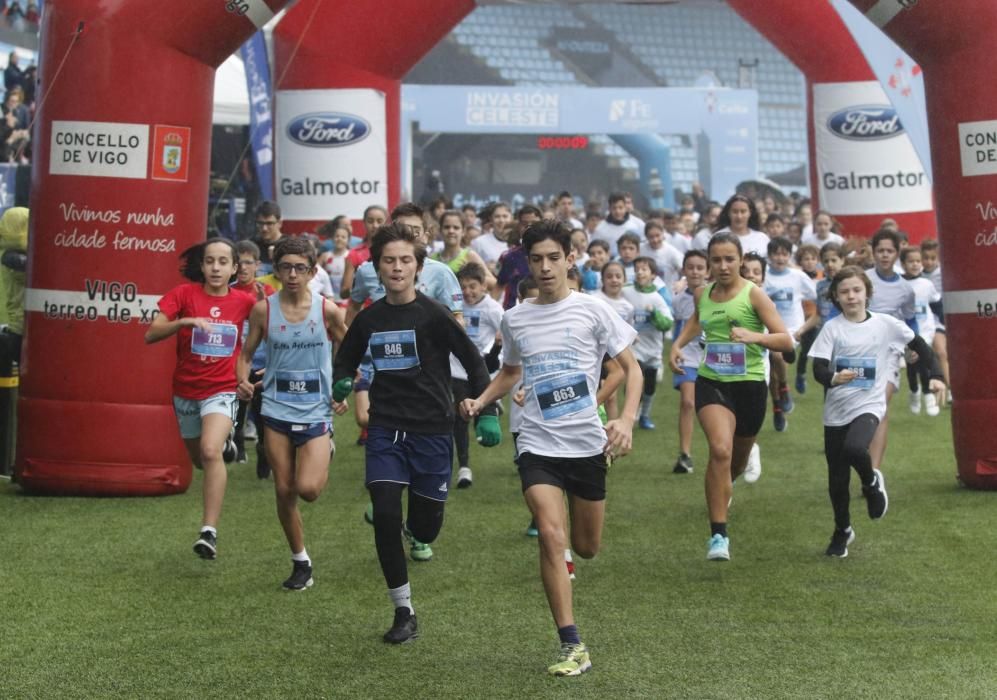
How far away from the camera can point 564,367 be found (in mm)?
5867

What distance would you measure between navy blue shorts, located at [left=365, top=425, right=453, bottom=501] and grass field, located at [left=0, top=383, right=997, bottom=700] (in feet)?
2.02

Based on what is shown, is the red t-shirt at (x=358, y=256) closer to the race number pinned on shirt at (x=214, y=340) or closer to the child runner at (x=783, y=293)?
the race number pinned on shirt at (x=214, y=340)

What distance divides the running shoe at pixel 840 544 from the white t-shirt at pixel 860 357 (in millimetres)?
556

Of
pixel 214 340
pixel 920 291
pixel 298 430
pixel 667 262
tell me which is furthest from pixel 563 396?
pixel 667 262

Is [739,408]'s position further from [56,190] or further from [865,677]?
[56,190]

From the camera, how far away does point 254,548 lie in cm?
806

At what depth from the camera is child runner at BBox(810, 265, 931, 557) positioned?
764 centimetres


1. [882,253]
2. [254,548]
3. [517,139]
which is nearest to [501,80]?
[517,139]

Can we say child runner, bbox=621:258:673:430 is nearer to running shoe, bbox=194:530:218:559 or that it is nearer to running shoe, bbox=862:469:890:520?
running shoe, bbox=862:469:890:520

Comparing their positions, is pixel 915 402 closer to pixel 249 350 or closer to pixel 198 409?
pixel 198 409

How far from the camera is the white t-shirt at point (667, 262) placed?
16078 millimetres

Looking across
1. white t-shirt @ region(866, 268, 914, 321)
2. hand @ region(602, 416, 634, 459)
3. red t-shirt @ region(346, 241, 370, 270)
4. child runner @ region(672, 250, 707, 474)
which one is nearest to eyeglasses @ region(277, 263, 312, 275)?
hand @ region(602, 416, 634, 459)

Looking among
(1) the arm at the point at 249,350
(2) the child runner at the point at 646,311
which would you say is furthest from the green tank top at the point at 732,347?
(2) the child runner at the point at 646,311

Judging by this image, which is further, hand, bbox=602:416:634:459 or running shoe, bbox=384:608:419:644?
running shoe, bbox=384:608:419:644
